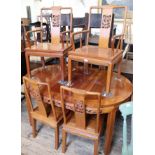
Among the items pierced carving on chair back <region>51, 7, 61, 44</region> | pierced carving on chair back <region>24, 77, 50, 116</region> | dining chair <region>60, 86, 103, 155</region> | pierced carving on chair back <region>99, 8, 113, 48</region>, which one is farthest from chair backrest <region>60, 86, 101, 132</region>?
pierced carving on chair back <region>51, 7, 61, 44</region>

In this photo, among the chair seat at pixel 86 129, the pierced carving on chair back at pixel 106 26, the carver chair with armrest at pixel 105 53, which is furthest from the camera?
the pierced carving on chair back at pixel 106 26

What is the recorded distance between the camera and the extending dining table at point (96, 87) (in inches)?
63.6

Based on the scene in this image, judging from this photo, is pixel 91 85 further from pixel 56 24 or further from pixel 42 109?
pixel 56 24

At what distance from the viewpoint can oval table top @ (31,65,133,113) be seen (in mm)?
1615

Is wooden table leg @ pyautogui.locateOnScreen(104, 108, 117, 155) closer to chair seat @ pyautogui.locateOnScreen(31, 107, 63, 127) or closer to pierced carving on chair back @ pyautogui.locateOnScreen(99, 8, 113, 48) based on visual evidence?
chair seat @ pyautogui.locateOnScreen(31, 107, 63, 127)

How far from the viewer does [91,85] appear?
1.92m

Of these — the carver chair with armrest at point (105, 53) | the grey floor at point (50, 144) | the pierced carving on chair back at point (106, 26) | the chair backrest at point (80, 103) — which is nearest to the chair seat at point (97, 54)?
the carver chair with armrest at point (105, 53)

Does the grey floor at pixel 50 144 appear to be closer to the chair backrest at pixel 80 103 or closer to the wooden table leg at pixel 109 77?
the chair backrest at pixel 80 103

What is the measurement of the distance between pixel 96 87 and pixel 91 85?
0.07 meters

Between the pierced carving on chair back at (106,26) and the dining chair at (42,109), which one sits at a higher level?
the pierced carving on chair back at (106,26)

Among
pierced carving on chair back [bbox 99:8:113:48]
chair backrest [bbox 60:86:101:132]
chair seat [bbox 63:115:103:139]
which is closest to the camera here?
chair backrest [bbox 60:86:101:132]
